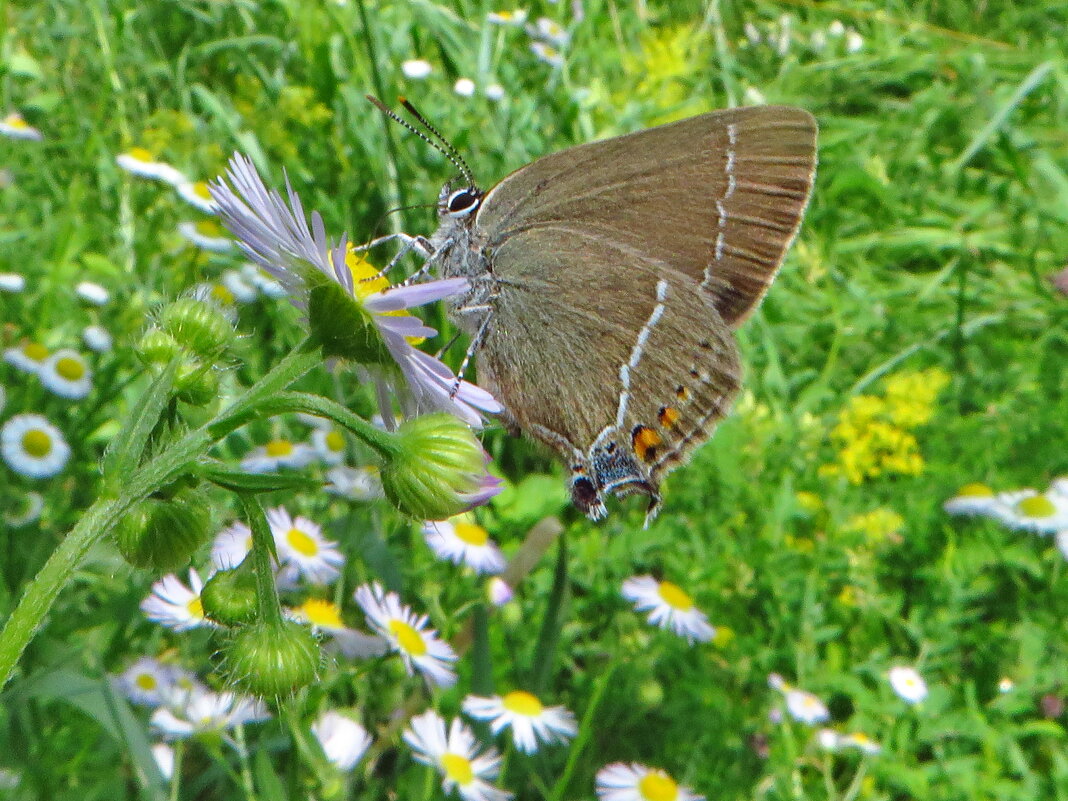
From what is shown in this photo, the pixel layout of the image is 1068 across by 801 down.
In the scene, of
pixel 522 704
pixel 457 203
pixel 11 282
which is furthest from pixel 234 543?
pixel 11 282

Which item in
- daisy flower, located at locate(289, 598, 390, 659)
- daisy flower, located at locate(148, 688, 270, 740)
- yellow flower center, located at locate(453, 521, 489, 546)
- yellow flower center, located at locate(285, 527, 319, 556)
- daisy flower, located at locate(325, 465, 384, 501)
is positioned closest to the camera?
daisy flower, located at locate(148, 688, 270, 740)

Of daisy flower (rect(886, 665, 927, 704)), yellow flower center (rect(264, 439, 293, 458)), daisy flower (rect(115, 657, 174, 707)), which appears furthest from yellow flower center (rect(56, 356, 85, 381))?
daisy flower (rect(886, 665, 927, 704))

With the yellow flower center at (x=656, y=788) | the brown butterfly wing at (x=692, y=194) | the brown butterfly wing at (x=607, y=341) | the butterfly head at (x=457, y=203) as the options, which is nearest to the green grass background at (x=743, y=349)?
the yellow flower center at (x=656, y=788)

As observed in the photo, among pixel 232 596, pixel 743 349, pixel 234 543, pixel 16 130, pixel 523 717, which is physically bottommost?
pixel 743 349

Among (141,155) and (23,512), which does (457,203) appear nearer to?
(23,512)

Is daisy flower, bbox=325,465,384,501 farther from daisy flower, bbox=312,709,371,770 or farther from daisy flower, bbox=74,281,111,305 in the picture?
daisy flower, bbox=74,281,111,305

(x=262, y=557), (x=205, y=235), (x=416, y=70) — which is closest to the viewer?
(x=262, y=557)

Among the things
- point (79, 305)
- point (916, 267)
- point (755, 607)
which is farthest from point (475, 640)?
point (916, 267)
